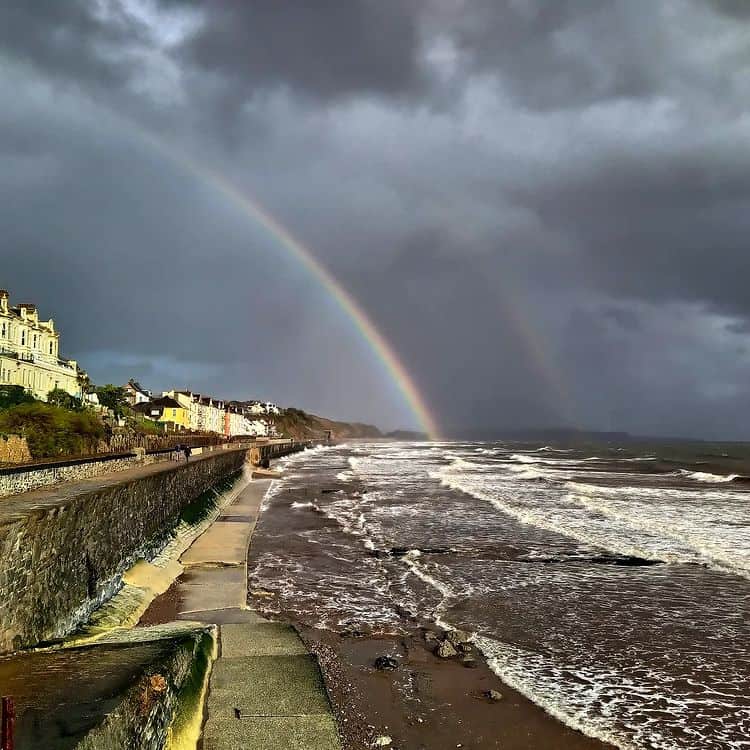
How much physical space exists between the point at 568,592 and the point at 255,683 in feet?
31.9

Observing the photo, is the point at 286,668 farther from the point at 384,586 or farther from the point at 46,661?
the point at 384,586

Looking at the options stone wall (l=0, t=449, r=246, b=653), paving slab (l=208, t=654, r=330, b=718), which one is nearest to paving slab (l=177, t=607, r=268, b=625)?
stone wall (l=0, t=449, r=246, b=653)

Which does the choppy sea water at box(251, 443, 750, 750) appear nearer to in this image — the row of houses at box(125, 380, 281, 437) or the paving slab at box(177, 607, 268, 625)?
the paving slab at box(177, 607, 268, 625)

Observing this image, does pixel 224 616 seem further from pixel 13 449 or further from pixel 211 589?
pixel 13 449

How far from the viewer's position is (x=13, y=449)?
26.9m

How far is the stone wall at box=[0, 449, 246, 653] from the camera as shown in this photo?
29.2 feet

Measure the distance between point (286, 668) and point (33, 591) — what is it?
401 cm

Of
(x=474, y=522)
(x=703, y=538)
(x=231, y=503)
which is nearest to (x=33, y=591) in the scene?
(x=474, y=522)

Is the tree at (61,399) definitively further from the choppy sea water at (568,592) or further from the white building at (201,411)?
the white building at (201,411)

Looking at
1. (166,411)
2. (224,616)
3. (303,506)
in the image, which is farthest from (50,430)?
(166,411)

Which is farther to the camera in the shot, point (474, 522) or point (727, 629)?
point (474, 522)

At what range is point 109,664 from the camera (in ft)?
25.0

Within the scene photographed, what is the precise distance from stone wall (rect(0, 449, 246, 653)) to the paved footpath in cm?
190

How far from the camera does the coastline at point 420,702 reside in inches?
332
